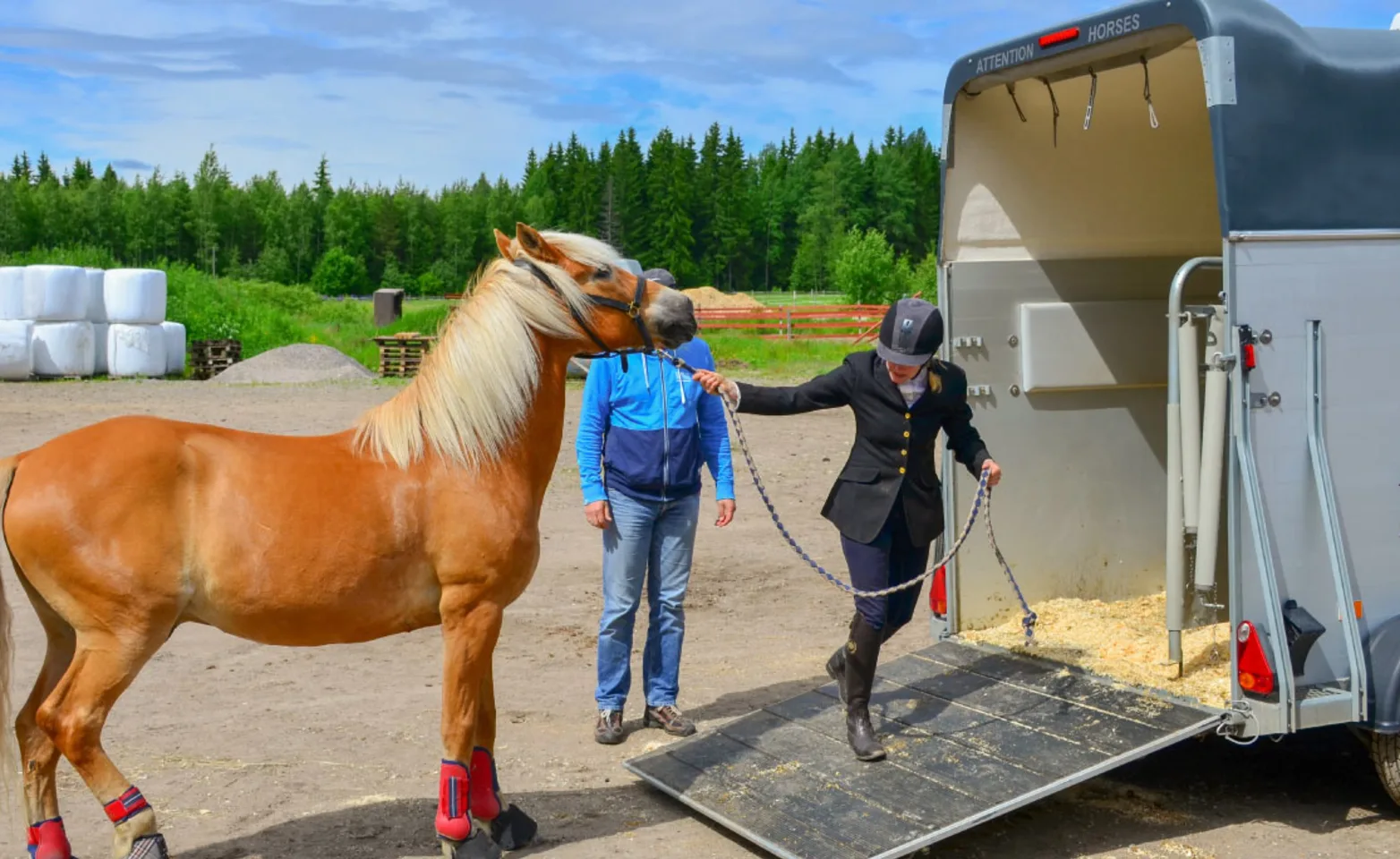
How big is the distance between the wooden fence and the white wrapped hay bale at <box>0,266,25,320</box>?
49.8 ft

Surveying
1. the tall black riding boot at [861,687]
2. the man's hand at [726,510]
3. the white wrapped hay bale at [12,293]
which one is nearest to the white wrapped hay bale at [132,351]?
the white wrapped hay bale at [12,293]

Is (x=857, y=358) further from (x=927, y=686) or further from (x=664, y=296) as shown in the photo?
(x=927, y=686)

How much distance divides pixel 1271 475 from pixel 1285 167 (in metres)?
1.07

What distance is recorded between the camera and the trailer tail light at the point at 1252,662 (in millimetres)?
4098

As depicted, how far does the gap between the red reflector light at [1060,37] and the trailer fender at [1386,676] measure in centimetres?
249

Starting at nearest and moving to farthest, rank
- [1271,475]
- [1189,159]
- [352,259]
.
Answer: [1271,475], [1189,159], [352,259]

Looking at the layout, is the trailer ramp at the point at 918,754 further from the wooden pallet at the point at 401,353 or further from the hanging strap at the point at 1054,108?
the wooden pallet at the point at 401,353

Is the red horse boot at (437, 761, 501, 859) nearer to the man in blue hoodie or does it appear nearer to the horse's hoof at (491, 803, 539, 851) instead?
the horse's hoof at (491, 803, 539, 851)

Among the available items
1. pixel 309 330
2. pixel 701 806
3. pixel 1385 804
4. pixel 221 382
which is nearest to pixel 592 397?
pixel 701 806

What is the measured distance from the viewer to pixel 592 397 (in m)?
5.48

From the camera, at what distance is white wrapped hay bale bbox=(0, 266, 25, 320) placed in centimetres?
2266

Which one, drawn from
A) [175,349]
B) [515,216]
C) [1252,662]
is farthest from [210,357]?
[515,216]

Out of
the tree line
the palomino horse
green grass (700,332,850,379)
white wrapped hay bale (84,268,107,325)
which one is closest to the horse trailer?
the palomino horse

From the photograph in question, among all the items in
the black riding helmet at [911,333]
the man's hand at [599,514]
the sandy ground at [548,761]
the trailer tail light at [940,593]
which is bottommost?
the sandy ground at [548,761]
